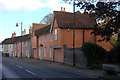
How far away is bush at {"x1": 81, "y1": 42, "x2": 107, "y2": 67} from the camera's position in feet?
61.8

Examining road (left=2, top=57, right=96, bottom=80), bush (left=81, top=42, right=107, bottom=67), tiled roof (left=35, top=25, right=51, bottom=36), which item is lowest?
road (left=2, top=57, right=96, bottom=80)

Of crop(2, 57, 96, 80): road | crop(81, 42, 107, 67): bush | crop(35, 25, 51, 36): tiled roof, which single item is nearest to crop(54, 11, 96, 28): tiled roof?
crop(35, 25, 51, 36): tiled roof

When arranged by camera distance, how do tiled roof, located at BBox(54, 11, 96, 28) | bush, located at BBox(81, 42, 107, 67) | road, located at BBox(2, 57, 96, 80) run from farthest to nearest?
tiled roof, located at BBox(54, 11, 96, 28), bush, located at BBox(81, 42, 107, 67), road, located at BBox(2, 57, 96, 80)

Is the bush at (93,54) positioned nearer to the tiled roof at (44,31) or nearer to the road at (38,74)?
the road at (38,74)

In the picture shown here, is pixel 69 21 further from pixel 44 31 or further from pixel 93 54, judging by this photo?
pixel 93 54

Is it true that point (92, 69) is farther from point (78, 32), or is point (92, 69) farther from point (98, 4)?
point (78, 32)

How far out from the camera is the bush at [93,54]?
61.8ft

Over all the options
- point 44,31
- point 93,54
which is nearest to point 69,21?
point 44,31

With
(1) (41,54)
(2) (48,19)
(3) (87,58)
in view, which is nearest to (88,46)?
(3) (87,58)

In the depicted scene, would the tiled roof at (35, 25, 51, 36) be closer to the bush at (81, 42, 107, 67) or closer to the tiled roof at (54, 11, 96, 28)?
the tiled roof at (54, 11, 96, 28)

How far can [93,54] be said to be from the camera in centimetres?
1872

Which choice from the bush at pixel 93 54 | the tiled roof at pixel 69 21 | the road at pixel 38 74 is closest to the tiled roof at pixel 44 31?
the tiled roof at pixel 69 21

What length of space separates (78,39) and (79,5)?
14.1 meters

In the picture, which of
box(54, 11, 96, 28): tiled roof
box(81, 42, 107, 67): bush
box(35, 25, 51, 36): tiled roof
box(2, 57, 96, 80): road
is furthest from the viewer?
box(35, 25, 51, 36): tiled roof
